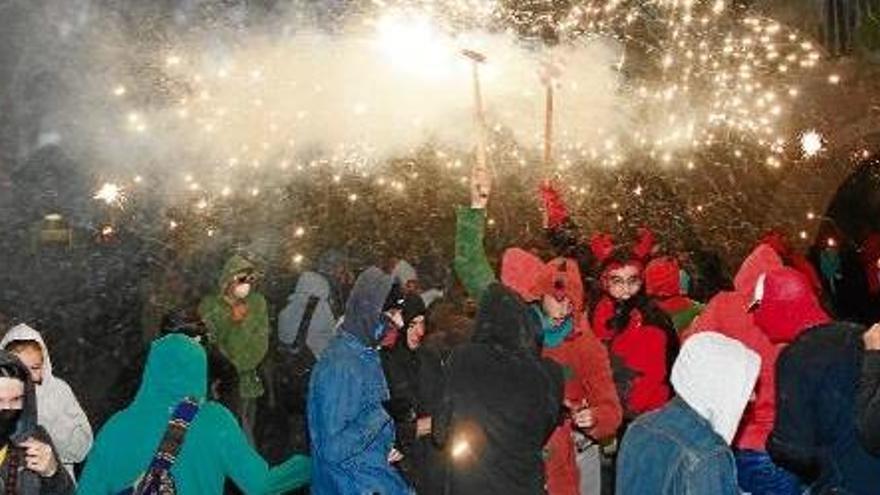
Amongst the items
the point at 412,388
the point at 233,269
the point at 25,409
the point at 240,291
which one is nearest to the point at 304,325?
the point at 240,291

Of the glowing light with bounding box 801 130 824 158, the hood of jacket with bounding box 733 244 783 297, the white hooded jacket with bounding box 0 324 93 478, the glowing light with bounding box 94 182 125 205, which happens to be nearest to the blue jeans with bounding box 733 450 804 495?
the hood of jacket with bounding box 733 244 783 297

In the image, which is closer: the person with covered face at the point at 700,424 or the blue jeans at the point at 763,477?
the person with covered face at the point at 700,424

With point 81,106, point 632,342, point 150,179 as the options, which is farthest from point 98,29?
point 632,342

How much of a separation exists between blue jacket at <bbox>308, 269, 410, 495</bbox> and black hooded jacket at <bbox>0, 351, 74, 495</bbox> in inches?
46.1

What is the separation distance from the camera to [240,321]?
8.87 m

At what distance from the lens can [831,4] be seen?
1473 centimetres

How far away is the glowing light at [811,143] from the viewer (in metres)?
14.6

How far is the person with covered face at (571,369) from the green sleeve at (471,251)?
0.50 meters

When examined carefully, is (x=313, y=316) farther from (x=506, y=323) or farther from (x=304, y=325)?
(x=506, y=323)

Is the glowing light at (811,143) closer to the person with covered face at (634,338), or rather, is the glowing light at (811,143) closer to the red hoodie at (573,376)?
the person with covered face at (634,338)

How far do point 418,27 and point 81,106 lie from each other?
214 inches

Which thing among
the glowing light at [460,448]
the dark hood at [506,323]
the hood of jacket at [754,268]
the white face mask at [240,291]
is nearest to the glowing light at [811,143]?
the white face mask at [240,291]

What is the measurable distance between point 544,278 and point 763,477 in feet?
5.31

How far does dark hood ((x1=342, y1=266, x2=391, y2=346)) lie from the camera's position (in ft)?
15.8
